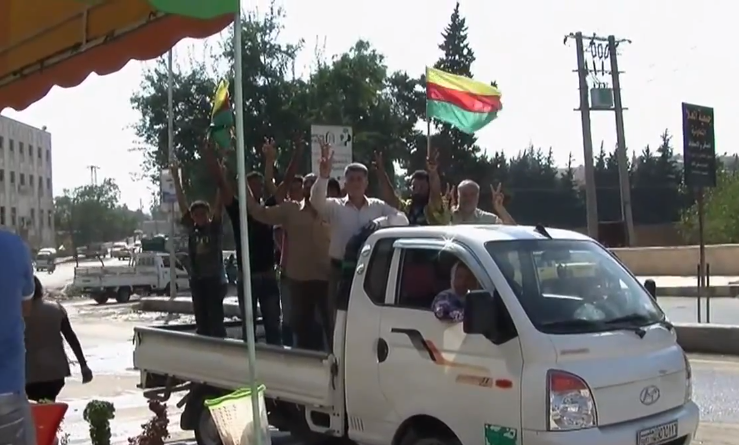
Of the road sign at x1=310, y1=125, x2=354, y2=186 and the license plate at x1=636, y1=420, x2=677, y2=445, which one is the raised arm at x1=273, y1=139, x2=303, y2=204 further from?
the road sign at x1=310, y1=125, x2=354, y2=186

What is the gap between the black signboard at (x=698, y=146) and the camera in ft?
49.5

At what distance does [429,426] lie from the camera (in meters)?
5.87

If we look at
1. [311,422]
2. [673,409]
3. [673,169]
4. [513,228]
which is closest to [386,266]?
[513,228]

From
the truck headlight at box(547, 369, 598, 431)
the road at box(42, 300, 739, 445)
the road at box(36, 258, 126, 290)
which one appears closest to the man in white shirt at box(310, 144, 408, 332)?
the road at box(42, 300, 739, 445)

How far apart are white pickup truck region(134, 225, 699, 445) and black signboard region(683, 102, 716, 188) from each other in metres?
9.48

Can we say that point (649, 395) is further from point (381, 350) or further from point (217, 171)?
point (217, 171)

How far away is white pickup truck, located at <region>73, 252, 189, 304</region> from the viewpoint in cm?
3155

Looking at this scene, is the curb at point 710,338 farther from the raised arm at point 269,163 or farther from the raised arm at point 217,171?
the raised arm at point 217,171

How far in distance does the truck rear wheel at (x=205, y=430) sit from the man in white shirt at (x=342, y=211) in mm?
1340

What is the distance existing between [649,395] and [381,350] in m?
1.73

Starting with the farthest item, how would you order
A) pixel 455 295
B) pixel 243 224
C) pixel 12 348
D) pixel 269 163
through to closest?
1. pixel 269 163
2. pixel 455 295
3. pixel 243 224
4. pixel 12 348

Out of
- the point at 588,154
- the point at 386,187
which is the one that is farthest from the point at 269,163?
the point at 588,154

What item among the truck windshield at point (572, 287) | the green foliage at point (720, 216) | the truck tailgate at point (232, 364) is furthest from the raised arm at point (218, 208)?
the green foliage at point (720, 216)

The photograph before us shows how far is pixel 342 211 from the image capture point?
738 centimetres
